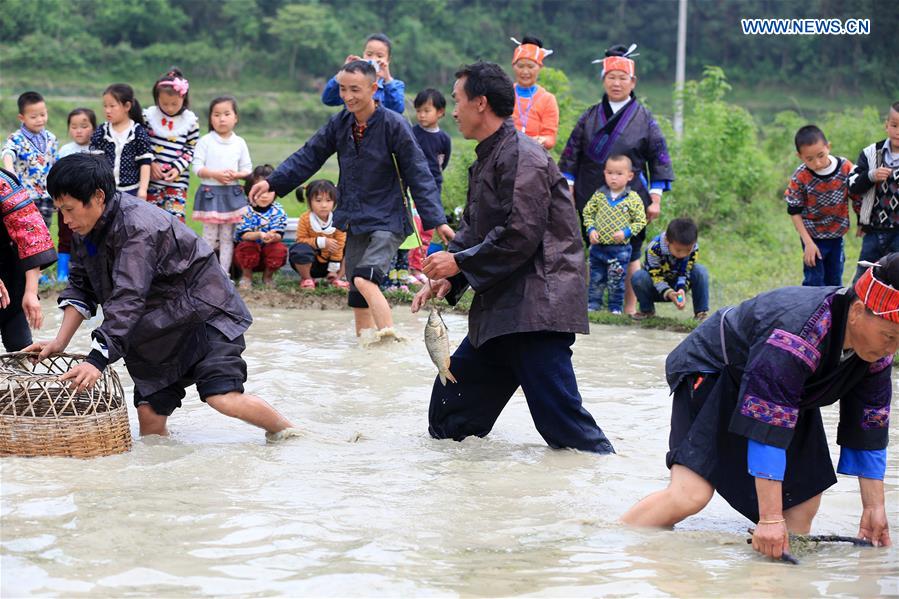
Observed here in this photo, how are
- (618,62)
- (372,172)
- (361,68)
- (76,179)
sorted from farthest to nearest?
(618,62) < (372,172) < (361,68) < (76,179)

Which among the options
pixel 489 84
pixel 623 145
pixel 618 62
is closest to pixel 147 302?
pixel 489 84

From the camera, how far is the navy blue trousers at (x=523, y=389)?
17.6 ft

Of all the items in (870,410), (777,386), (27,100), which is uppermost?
(27,100)

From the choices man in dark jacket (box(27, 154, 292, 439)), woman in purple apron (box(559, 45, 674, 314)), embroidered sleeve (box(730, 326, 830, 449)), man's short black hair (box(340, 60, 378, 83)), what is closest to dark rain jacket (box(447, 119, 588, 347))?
man in dark jacket (box(27, 154, 292, 439))

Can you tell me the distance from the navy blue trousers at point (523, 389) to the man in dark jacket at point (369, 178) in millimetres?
1945

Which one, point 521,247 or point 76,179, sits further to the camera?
point 521,247

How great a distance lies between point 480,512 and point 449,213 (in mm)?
8147

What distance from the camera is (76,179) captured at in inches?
196

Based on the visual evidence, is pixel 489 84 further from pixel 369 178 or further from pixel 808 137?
pixel 808 137

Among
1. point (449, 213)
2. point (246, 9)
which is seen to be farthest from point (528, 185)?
point (246, 9)

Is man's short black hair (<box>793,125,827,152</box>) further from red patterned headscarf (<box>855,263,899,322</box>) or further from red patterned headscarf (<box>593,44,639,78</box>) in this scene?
red patterned headscarf (<box>855,263,899,322</box>)

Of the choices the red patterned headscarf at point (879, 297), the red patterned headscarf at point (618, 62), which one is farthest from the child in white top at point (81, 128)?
the red patterned headscarf at point (879, 297)

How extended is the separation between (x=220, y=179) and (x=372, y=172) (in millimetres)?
2531

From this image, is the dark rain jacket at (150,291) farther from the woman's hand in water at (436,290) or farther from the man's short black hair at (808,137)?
the man's short black hair at (808,137)
